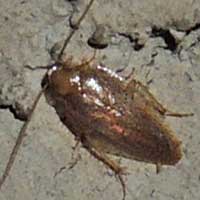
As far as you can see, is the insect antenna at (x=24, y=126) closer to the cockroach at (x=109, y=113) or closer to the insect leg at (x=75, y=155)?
the cockroach at (x=109, y=113)

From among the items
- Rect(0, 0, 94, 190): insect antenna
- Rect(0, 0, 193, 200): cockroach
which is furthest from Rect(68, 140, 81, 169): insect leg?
Rect(0, 0, 94, 190): insect antenna

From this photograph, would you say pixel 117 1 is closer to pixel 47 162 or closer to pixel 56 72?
pixel 56 72

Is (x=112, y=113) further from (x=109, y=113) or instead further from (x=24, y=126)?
(x=24, y=126)

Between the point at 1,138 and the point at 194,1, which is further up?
the point at 194,1

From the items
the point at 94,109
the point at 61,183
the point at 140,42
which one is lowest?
the point at 61,183

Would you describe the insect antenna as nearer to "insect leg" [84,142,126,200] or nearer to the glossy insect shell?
the glossy insect shell

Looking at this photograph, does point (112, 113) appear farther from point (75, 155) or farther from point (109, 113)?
point (75, 155)

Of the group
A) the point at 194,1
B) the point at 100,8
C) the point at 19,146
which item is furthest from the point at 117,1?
the point at 19,146

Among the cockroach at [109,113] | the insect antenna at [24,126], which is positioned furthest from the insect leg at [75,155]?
the insect antenna at [24,126]

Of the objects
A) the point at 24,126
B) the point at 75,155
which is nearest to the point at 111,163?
the point at 75,155
